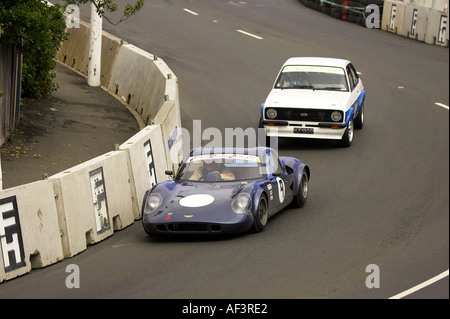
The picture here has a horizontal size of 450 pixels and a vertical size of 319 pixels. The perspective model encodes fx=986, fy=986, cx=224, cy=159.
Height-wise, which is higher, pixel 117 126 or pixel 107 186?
pixel 107 186

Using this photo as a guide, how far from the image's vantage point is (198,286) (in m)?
11.3

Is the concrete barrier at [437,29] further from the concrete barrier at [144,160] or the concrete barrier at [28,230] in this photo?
the concrete barrier at [28,230]

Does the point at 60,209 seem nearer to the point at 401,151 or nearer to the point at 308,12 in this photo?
the point at 401,151

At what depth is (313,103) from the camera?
19.9 meters

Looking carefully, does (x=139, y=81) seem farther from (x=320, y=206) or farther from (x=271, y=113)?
(x=320, y=206)

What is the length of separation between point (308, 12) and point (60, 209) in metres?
28.3

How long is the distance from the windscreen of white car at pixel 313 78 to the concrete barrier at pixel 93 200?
23.2 ft

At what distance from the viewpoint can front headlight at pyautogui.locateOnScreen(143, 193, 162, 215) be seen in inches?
540

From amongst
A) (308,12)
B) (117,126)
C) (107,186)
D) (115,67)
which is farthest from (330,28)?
(107,186)

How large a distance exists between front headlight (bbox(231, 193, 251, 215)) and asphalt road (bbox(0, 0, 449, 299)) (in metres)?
0.41

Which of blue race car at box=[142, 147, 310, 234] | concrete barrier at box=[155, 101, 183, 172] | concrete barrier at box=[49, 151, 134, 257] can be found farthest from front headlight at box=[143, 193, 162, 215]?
concrete barrier at box=[155, 101, 183, 172]

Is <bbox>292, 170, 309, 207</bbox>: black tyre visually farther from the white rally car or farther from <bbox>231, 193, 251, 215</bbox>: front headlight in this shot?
the white rally car

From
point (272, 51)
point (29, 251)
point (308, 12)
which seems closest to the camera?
point (29, 251)

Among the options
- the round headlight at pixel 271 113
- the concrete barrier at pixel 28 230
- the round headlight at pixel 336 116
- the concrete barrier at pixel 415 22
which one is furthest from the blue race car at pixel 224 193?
the concrete barrier at pixel 415 22
